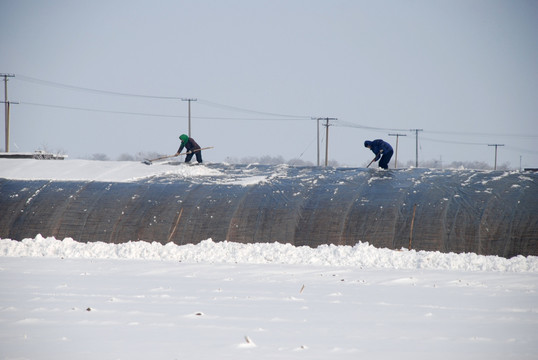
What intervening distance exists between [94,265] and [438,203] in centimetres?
1026

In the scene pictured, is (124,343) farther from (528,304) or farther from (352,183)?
(352,183)

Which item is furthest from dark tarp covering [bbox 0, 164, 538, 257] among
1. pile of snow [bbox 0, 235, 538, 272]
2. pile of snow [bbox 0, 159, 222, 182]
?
pile of snow [bbox 0, 235, 538, 272]

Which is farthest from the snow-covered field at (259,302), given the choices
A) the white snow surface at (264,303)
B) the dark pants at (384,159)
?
the dark pants at (384,159)

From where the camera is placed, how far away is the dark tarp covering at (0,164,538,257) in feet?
60.5

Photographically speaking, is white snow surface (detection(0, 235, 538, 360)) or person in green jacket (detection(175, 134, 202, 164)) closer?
white snow surface (detection(0, 235, 538, 360))

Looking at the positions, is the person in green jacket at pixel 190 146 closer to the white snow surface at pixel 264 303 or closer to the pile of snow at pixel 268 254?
the pile of snow at pixel 268 254

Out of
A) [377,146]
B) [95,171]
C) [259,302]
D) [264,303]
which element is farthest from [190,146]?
[264,303]

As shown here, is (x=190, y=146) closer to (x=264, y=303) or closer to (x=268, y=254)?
(x=268, y=254)

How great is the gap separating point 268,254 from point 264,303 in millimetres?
6735

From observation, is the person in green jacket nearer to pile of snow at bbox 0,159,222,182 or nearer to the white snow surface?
pile of snow at bbox 0,159,222,182

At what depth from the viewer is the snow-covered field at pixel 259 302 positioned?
26.5 feet

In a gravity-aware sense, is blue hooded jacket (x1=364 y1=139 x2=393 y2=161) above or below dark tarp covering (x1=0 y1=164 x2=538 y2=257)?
above

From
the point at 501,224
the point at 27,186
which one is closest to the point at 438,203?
the point at 501,224

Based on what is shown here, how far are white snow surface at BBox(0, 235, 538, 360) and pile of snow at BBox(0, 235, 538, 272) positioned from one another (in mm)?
45
